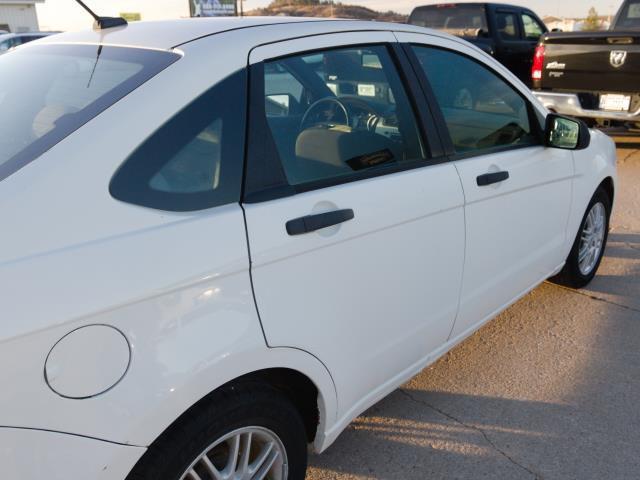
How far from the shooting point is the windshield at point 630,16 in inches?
367

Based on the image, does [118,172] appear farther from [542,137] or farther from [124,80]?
[542,137]

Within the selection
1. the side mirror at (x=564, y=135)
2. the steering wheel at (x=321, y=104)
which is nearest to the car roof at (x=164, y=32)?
the steering wheel at (x=321, y=104)

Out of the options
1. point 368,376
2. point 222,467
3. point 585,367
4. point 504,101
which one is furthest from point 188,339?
point 585,367

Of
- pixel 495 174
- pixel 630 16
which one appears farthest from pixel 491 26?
pixel 495 174

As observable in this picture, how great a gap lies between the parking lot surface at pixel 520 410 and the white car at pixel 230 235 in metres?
0.36

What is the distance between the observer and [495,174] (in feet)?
9.11

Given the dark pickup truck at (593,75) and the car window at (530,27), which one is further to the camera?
the car window at (530,27)

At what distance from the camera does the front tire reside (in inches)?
157

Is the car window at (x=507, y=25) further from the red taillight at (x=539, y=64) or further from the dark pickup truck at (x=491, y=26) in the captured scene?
the red taillight at (x=539, y=64)

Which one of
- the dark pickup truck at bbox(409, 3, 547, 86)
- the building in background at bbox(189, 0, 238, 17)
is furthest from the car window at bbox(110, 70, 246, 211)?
the building in background at bbox(189, 0, 238, 17)

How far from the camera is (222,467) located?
6.28 feet

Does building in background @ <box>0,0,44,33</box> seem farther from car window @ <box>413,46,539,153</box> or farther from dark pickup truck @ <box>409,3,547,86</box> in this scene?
car window @ <box>413,46,539,153</box>

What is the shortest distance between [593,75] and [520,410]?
628 cm

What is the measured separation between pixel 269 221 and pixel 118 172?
456 mm
